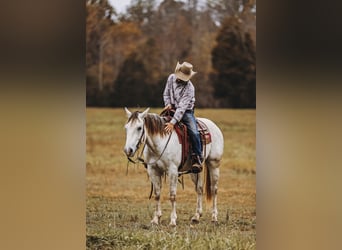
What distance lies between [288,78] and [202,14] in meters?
0.68

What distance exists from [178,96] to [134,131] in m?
0.35

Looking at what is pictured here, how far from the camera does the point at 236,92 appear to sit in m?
3.59

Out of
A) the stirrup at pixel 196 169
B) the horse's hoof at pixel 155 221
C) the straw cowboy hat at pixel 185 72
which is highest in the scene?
the straw cowboy hat at pixel 185 72

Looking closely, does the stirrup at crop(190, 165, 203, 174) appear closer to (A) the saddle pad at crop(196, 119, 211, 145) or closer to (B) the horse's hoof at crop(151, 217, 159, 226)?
(A) the saddle pad at crop(196, 119, 211, 145)

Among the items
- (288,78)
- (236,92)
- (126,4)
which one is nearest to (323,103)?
(288,78)

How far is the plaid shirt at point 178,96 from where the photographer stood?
3555 millimetres

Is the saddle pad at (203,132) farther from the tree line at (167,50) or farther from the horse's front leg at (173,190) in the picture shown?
the horse's front leg at (173,190)

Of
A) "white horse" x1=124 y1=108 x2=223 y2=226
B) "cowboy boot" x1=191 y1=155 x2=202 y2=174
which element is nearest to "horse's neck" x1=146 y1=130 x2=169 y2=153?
"white horse" x1=124 y1=108 x2=223 y2=226

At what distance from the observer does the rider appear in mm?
3557

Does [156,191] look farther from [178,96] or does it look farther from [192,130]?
[178,96]

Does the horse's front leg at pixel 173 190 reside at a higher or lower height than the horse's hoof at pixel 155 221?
higher

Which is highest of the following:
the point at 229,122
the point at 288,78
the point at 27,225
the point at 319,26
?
the point at 319,26

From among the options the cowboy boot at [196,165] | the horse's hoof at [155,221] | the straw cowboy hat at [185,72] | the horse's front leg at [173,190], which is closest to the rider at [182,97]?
the straw cowboy hat at [185,72]

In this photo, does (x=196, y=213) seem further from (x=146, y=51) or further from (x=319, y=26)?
(x=319, y=26)
